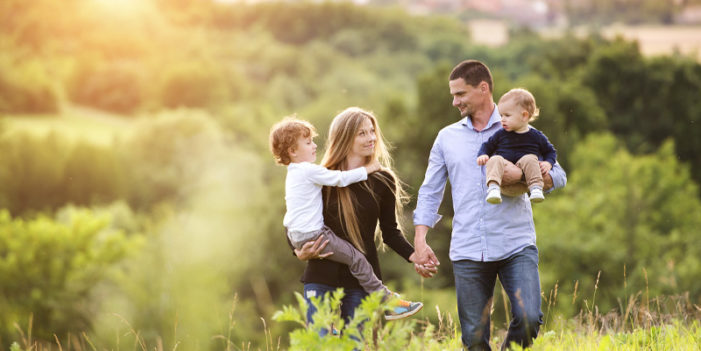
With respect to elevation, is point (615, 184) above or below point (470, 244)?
below

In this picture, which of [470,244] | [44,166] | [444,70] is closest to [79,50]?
[44,166]

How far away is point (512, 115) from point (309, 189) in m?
1.25

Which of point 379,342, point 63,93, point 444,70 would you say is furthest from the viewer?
point 63,93

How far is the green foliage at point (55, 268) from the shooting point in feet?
106

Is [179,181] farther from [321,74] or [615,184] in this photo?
[321,74]

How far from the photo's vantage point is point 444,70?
32250mm

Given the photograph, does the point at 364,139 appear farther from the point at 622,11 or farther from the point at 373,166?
the point at 622,11

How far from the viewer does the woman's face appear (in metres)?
4.57

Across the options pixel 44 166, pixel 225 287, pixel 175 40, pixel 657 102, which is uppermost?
pixel 175 40

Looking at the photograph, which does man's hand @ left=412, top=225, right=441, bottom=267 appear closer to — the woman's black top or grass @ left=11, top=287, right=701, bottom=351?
the woman's black top

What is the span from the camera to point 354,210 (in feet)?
14.7

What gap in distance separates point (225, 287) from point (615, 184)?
693 inches

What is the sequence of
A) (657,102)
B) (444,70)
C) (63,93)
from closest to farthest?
(444,70) → (657,102) → (63,93)

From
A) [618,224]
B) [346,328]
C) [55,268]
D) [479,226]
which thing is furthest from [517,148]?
[55,268]
